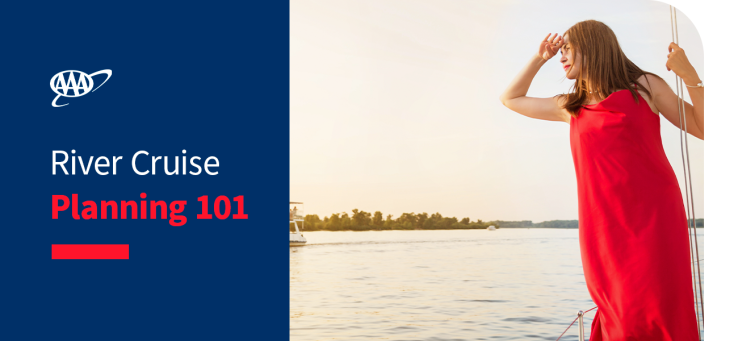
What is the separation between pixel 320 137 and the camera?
55.5ft

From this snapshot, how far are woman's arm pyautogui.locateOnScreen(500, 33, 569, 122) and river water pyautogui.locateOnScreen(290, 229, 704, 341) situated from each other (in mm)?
1633

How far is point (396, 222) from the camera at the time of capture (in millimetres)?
18266
